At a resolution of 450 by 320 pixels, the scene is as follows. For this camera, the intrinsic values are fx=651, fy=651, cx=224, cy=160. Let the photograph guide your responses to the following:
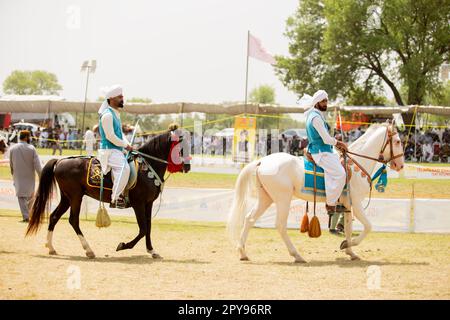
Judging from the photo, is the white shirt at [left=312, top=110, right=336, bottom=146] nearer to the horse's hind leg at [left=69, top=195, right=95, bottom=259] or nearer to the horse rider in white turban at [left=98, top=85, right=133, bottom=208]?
the horse rider in white turban at [left=98, top=85, right=133, bottom=208]

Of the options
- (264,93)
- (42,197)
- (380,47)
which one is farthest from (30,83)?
(42,197)

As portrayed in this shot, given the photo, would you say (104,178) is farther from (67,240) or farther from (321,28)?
(321,28)

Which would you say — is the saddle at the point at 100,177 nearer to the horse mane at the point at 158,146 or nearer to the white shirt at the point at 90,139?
the horse mane at the point at 158,146

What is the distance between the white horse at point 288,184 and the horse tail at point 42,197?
9.79ft

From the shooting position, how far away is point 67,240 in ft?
39.6

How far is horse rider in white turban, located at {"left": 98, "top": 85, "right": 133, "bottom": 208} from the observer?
10117 mm

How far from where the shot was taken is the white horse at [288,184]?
10258mm

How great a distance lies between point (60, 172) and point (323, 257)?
452 centimetres

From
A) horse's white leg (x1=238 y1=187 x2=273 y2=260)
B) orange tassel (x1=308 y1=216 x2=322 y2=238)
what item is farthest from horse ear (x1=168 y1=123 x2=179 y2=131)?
orange tassel (x1=308 y1=216 x2=322 y2=238)

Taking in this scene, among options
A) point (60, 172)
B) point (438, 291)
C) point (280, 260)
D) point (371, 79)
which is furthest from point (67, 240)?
point (371, 79)

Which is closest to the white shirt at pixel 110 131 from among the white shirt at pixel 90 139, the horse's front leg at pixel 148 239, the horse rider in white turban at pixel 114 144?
the horse rider in white turban at pixel 114 144

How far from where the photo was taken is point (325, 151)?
10.4 m

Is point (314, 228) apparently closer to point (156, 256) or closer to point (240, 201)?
point (240, 201)

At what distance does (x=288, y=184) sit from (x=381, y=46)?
121 feet
